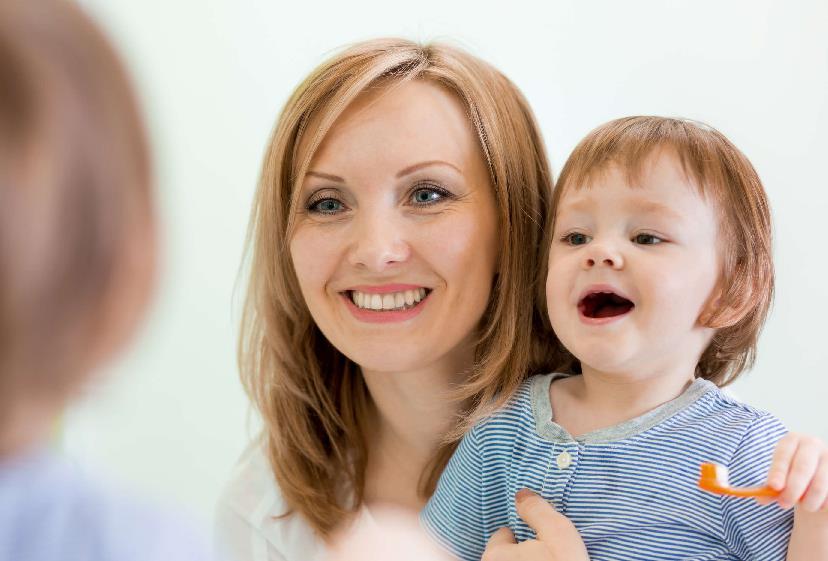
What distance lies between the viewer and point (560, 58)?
229 centimetres

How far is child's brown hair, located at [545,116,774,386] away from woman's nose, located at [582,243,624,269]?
98 millimetres

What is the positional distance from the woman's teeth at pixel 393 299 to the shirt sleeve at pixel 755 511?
1.86 ft

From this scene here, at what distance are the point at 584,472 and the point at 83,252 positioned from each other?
864 mm

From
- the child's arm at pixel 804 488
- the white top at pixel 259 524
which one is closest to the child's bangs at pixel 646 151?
the child's arm at pixel 804 488

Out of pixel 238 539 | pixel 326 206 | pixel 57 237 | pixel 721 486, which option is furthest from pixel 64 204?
pixel 238 539

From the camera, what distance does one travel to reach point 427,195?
1538mm

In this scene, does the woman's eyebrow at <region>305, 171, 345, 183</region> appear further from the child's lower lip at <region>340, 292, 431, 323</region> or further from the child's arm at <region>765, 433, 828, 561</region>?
the child's arm at <region>765, 433, 828, 561</region>

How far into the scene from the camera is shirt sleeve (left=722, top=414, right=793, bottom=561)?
1152 mm

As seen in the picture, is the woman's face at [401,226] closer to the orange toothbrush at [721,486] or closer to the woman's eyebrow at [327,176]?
the woman's eyebrow at [327,176]

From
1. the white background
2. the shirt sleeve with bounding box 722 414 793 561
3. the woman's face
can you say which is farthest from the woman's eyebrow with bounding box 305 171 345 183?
the shirt sleeve with bounding box 722 414 793 561

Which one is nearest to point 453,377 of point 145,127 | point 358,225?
point 358,225

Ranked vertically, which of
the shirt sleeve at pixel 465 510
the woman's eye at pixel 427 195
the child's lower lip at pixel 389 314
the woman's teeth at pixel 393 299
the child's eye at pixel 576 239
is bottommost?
the shirt sleeve at pixel 465 510

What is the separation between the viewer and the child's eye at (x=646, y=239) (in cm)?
125

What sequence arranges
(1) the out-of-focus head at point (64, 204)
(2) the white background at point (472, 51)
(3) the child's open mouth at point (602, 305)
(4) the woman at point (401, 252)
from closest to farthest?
(1) the out-of-focus head at point (64, 204), (3) the child's open mouth at point (602, 305), (4) the woman at point (401, 252), (2) the white background at point (472, 51)
